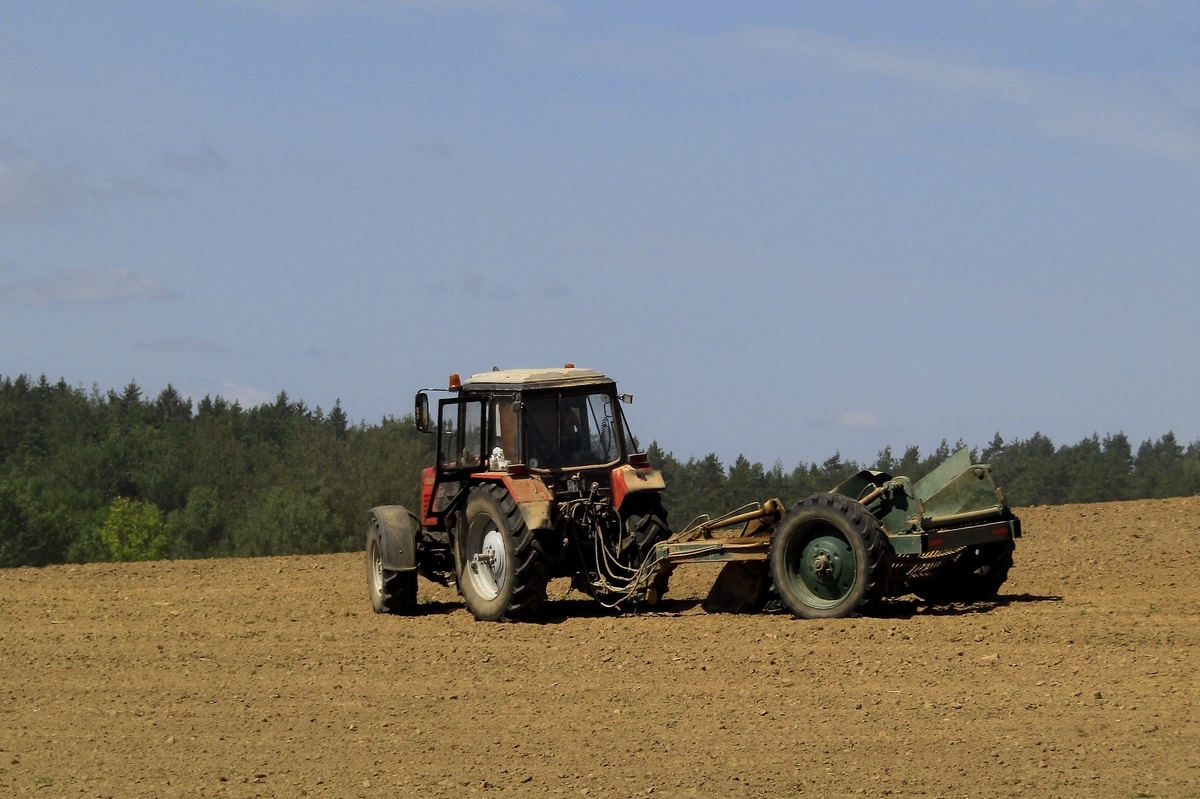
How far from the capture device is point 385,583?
→ 14.5 metres

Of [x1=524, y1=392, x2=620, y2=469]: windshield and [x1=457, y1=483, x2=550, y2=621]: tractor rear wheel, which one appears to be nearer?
[x1=457, y1=483, x2=550, y2=621]: tractor rear wheel

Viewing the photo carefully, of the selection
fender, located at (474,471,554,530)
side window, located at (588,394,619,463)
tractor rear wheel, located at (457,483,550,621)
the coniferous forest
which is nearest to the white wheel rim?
tractor rear wheel, located at (457,483,550,621)

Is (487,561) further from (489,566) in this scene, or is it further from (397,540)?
(397,540)

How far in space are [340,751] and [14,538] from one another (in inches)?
2038

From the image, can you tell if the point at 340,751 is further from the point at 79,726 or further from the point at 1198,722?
the point at 1198,722

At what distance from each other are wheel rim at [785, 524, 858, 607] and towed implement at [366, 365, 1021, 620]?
0.4 inches

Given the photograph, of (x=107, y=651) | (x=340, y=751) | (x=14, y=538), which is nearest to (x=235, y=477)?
(x=14, y=538)

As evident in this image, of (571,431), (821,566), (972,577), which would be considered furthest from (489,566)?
(972,577)

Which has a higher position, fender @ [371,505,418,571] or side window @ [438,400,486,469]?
side window @ [438,400,486,469]

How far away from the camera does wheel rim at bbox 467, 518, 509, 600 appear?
44.2 feet

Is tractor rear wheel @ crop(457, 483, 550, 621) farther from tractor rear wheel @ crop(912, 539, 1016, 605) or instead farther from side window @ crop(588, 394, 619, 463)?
tractor rear wheel @ crop(912, 539, 1016, 605)

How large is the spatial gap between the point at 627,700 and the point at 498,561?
397 cm

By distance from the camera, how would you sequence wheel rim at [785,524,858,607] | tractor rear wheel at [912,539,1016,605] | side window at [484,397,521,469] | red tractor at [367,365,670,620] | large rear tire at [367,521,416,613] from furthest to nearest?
large rear tire at [367,521,416,613] < side window at [484,397,521,469] < red tractor at [367,365,670,620] < tractor rear wheel at [912,539,1016,605] < wheel rim at [785,524,858,607]

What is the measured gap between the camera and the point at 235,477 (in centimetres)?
7738
